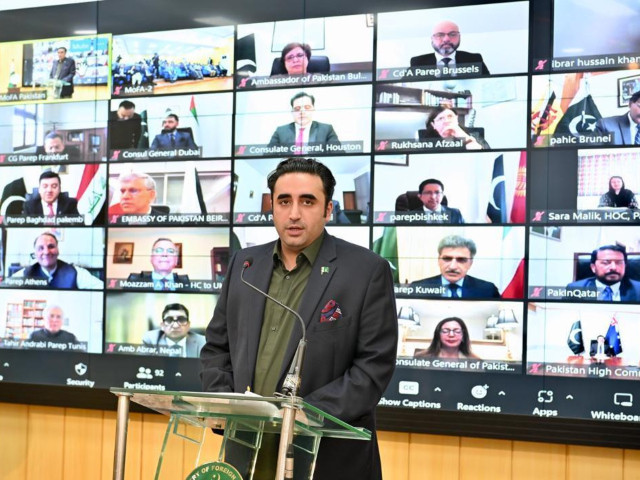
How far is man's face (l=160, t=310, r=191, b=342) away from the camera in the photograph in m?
3.94

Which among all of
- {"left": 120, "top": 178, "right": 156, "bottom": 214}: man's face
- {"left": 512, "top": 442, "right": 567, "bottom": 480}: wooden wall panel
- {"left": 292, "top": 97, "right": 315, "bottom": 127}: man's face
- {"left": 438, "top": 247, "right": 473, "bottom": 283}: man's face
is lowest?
{"left": 512, "top": 442, "right": 567, "bottom": 480}: wooden wall panel

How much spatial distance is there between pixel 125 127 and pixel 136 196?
342 millimetres

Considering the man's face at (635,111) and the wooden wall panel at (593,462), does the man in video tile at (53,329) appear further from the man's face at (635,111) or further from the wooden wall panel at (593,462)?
the man's face at (635,111)

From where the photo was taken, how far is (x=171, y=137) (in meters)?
3.99

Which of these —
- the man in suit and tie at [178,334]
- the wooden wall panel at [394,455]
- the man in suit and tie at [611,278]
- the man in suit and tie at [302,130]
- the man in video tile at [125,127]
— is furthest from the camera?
the man in video tile at [125,127]

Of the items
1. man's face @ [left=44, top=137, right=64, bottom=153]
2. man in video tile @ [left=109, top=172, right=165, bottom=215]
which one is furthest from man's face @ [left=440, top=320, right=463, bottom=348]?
man's face @ [left=44, top=137, right=64, bottom=153]

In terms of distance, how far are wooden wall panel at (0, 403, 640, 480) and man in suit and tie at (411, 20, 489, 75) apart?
1588 mm

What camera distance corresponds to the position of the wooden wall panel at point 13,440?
13.9 ft

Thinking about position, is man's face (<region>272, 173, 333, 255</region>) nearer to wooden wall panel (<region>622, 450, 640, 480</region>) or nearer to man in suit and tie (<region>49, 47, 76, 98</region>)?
wooden wall panel (<region>622, 450, 640, 480</region>)

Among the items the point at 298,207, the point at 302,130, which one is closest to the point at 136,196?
the point at 302,130

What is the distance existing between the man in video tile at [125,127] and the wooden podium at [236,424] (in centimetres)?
239

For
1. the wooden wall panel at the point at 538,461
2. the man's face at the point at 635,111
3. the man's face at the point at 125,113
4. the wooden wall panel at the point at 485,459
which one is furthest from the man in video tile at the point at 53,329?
the man's face at the point at 635,111

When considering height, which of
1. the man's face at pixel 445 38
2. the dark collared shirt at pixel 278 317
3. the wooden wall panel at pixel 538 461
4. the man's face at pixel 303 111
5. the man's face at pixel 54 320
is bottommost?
the wooden wall panel at pixel 538 461

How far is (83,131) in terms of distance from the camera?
4148mm
